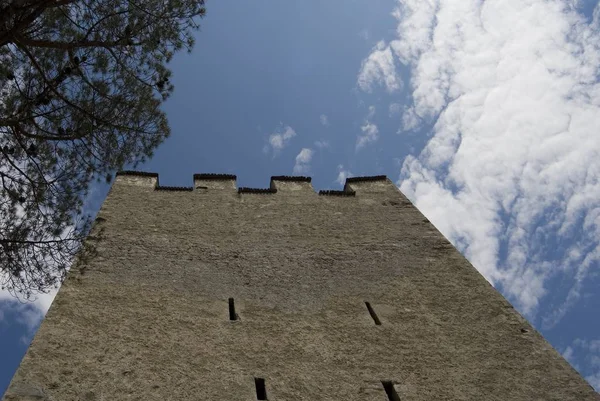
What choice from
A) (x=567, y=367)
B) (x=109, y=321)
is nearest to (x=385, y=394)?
(x=567, y=367)

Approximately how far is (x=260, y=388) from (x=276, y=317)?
1073 millimetres

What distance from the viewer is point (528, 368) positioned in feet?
20.0

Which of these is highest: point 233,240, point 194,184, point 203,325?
point 194,184

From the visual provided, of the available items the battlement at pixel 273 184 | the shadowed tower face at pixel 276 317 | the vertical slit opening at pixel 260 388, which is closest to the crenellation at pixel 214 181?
the battlement at pixel 273 184

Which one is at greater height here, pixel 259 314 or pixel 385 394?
pixel 259 314

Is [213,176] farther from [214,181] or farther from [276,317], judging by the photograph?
[276,317]

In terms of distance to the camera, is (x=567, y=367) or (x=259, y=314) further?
(x=259, y=314)

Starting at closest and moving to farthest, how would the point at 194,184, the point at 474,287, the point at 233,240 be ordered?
the point at 474,287 → the point at 233,240 → the point at 194,184

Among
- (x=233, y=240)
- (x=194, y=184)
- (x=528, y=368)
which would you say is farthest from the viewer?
(x=194, y=184)

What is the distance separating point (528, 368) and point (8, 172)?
6.05 m

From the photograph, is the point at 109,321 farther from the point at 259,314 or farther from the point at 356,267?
the point at 356,267

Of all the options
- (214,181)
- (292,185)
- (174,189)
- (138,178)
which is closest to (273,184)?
(292,185)

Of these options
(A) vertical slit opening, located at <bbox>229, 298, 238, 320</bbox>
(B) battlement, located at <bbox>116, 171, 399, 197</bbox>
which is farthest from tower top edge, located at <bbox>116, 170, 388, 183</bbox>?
(A) vertical slit opening, located at <bbox>229, 298, 238, 320</bbox>

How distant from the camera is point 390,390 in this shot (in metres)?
5.78
